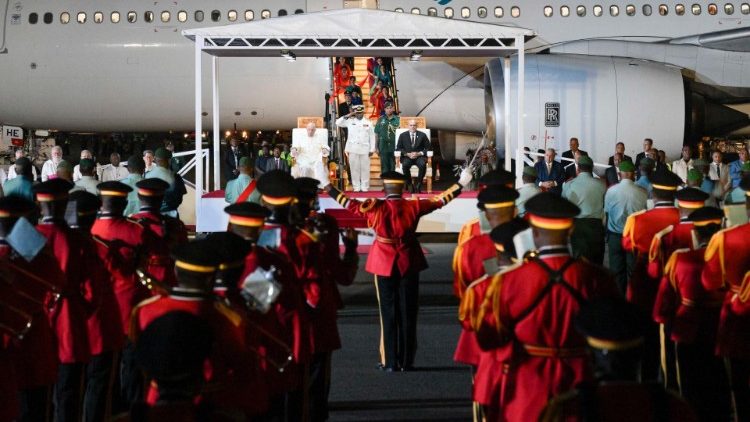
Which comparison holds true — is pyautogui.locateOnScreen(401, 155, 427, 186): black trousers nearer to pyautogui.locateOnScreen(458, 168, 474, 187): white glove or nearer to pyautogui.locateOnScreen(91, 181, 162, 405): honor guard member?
pyautogui.locateOnScreen(458, 168, 474, 187): white glove

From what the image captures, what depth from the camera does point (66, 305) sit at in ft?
17.3

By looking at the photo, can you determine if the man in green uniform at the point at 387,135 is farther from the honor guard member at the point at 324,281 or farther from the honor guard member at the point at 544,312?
the honor guard member at the point at 544,312

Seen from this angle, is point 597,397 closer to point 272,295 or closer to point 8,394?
point 272,295

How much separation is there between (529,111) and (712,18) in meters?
6.18

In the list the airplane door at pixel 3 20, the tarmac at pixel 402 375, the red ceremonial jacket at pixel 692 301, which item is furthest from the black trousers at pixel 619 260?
the airplane door at pixel 3 20

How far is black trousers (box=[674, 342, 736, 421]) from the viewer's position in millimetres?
6062

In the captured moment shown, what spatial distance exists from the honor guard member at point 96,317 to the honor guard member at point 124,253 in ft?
0.45

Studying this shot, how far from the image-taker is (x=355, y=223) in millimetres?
14539

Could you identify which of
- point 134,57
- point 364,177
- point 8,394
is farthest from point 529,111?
point 8,394

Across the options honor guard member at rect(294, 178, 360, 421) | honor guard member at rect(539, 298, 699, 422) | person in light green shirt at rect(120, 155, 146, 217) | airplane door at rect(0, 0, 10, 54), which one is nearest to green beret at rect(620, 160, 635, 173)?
honor guard member at rect(294, 178, 360, 421)

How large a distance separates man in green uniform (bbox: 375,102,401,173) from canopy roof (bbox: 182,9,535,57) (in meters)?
1.66

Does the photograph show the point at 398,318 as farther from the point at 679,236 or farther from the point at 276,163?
the point at 276,163

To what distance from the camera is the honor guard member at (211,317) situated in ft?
11.2

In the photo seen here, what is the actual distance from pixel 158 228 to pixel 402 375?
2347 millimetres
